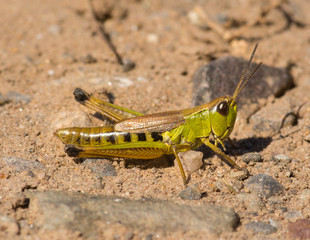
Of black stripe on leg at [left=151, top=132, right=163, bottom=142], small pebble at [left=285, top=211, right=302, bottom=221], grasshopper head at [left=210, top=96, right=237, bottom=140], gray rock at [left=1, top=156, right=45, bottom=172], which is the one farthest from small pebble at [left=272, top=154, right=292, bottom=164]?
gray rock at [left=1, top=156, right=45, bottom=172]

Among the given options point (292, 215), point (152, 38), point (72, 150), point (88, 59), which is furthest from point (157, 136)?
point (152, 38)

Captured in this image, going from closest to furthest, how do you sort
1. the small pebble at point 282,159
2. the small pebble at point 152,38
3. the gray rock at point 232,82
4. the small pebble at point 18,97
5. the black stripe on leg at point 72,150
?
the black stripe on leg at point 72,150 < the small pebble at point 282,159 < the small pebble at point 18,97 < the gray rock at point 232,82 < the small pebble at point 152,38

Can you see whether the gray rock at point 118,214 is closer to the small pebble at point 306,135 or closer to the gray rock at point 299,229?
the gray rock at point 299,229

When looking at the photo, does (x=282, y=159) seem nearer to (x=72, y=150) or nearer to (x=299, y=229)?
(x=299, y=229)

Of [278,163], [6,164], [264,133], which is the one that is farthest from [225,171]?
[6,164]

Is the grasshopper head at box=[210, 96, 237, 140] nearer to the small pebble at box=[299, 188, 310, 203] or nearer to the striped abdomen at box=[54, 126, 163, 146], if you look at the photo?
the striped abdomen at box=[54, 126, 163, 146]

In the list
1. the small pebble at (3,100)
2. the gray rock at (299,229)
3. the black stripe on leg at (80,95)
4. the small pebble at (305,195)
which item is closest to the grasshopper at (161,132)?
the black stripe on leg at (80,95)
